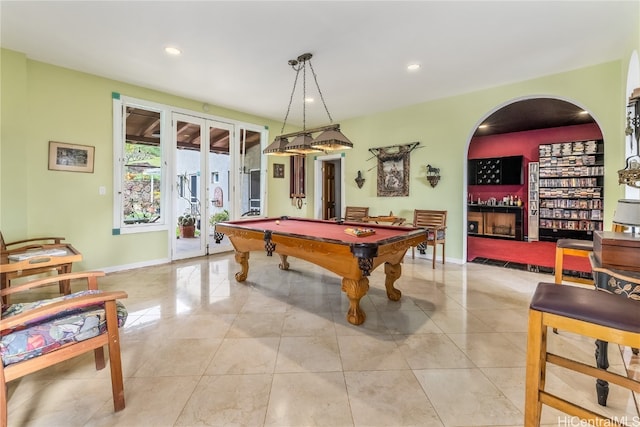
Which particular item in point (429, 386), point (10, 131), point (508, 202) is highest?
point (10, 131)

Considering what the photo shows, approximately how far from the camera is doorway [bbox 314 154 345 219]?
7.12 meters

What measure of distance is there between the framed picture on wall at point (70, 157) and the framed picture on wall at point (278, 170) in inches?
133

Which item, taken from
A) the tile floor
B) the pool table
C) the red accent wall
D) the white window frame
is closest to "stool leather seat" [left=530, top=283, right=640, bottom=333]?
the tile floor

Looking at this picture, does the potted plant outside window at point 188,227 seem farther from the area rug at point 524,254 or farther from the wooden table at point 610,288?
the wooden table at point 610,288

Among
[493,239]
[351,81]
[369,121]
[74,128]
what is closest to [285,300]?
[351,81]

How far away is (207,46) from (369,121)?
3.73m

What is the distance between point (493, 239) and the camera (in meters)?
7.91

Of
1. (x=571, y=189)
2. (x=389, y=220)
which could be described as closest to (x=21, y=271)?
(x=389, y=220)

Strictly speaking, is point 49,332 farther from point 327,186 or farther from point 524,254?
point 524,254

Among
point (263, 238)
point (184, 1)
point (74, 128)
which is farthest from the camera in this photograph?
point (74, 128)

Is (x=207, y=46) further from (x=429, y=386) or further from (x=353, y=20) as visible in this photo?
(x=429, y=386)

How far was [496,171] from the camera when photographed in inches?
312

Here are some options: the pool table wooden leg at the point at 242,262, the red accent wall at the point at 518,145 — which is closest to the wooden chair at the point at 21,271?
the pool table wooden leg at the point at 242,262

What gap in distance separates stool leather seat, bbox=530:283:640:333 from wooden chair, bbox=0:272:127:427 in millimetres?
2204
